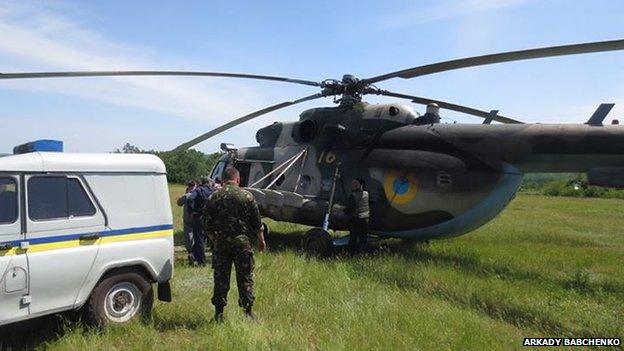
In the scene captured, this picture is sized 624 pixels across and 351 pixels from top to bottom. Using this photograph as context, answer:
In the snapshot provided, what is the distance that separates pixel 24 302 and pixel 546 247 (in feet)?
35.0

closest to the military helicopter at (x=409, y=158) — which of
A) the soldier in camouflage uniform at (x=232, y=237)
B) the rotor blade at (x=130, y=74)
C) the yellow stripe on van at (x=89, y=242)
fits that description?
the rotor blade at (x=130, y=74)

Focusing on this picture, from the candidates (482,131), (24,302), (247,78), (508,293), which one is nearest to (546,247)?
(482,131)

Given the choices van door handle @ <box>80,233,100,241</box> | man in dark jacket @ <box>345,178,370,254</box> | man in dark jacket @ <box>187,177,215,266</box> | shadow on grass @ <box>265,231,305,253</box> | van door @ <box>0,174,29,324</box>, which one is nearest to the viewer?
van door @ <box>0,174,29,324</box>

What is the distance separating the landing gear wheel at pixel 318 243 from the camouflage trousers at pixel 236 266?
4.05 metres

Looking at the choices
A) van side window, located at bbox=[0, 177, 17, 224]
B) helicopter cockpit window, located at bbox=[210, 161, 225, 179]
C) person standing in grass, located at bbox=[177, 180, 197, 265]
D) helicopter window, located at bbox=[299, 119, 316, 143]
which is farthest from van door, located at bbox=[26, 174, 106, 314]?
helicopter cockpit window, located at bbox=[210, 161, 225, 179]

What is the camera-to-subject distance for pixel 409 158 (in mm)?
9648

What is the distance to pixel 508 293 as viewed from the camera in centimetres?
688

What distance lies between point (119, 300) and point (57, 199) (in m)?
1.30

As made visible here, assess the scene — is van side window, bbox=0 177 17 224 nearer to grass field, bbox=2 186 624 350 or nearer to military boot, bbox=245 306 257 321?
grass field, bbox=2 186 624 350

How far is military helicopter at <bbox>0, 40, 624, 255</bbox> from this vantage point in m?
8.04

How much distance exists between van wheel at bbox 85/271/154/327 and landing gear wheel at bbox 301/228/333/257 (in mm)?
4508

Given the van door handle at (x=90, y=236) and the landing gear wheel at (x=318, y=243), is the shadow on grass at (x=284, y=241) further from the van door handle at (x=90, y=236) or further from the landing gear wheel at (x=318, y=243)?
the van door handle at (x=90, y=236)

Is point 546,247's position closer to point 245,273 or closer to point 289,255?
point 289,255

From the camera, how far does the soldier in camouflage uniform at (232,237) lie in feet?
18.1
